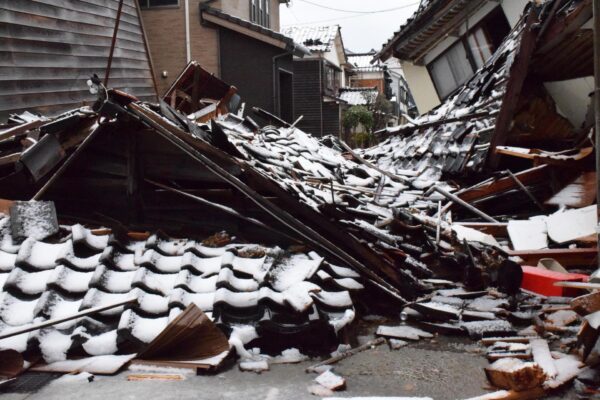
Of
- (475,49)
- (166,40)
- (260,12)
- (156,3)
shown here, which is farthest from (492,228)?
(260,12)

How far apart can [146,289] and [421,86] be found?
55.4ft

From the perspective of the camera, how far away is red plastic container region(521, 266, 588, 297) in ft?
16.6

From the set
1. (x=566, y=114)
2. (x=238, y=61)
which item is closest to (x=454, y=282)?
(x=566, y=114)

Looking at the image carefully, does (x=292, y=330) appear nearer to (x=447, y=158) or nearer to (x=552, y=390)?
(x=552, y=390)

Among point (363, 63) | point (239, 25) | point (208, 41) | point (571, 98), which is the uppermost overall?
point (363, 63)

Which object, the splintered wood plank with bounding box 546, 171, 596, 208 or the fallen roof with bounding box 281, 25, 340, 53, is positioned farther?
the fallen roof with bounding box 281, 25, 340, 53

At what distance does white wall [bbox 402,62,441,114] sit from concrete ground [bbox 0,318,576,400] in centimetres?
1589

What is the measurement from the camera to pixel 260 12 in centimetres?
2745

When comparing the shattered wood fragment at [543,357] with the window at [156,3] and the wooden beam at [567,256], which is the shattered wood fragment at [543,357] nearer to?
the wooden beam at [567,256]

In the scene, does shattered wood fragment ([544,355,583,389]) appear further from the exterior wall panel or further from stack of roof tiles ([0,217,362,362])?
the exterior wall panel

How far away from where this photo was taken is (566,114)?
10.2 metres

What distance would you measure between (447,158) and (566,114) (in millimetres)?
2398

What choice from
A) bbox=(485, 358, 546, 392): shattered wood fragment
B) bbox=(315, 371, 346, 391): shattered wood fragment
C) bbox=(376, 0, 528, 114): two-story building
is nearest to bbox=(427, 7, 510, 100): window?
bbox=(376, 0, 528, 114): two-story building

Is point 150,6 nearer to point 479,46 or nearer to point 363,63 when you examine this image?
point 479,46
